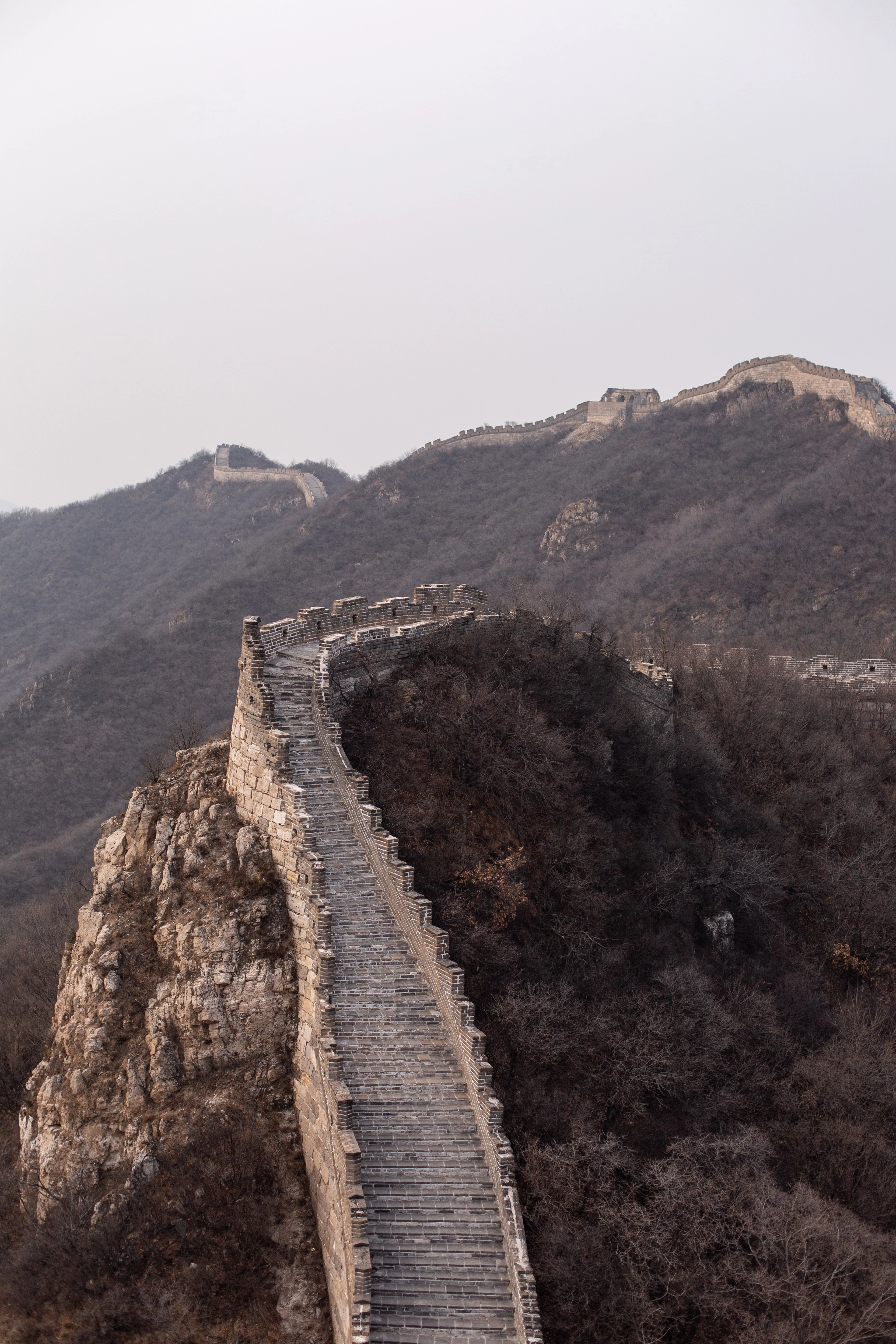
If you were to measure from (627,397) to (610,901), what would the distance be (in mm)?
62458

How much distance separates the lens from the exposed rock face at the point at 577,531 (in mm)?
64000

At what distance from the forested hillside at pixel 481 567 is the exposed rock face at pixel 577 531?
0.14 metres

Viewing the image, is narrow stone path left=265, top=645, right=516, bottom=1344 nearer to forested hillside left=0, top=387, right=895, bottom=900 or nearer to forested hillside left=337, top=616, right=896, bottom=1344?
forested hillside left=337, top=616, right=896, bottom=1344

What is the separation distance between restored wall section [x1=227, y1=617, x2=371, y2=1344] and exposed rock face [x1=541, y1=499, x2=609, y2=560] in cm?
4408

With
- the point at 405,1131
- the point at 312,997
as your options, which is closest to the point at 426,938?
the point at 312,997

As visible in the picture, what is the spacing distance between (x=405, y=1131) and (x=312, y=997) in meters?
2.65

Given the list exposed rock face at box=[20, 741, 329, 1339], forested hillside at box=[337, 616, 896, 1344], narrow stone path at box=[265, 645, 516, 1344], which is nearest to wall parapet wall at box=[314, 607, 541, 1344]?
narrow stone path at box=[265, 645, 516, 1344]

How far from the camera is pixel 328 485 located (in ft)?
319

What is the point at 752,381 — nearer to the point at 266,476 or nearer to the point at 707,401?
the point at 707,401

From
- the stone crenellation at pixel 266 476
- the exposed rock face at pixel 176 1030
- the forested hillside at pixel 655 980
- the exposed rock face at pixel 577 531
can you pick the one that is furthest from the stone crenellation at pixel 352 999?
the stone crenellation at pixel 266 476

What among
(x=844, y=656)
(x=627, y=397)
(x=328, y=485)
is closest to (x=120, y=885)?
(x=844, y=656)

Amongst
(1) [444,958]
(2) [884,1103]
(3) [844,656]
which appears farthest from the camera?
(3) [844,656]

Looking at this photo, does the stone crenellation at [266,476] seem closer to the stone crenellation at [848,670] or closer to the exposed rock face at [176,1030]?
the stone crenellation at [848,670]

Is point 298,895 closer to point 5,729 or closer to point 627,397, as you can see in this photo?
point 5,729
